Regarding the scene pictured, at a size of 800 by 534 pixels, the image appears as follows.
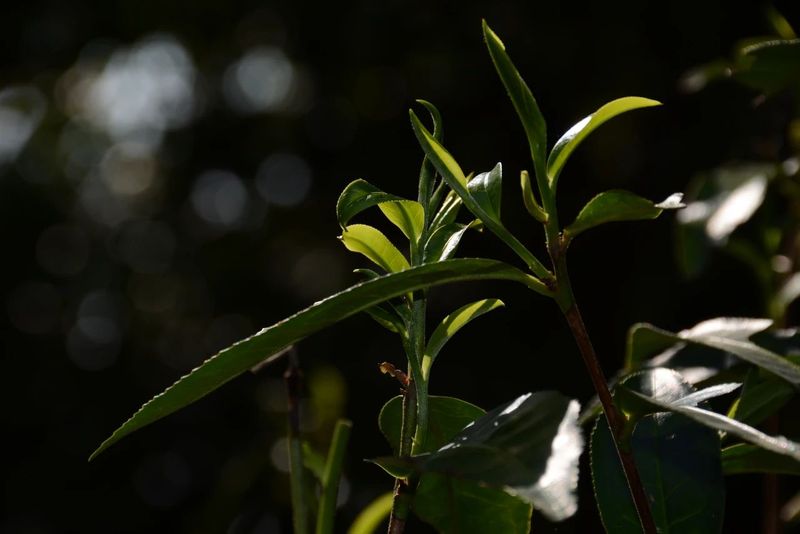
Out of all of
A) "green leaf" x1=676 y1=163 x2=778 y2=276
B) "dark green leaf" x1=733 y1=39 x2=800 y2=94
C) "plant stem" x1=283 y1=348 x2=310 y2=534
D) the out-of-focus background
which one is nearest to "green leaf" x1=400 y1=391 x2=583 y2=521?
"plant stem" x1=283 y1=348 x2=310 y2=534

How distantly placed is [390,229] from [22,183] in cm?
280

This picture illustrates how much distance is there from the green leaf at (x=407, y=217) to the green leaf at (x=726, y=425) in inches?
4.0

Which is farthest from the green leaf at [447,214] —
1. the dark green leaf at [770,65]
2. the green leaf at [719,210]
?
the green leaf at [719,210]

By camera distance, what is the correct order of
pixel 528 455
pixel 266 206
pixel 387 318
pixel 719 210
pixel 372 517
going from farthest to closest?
pixel 266 206 < pixel 719 210 < pixel 372 517 < pixel 387 318 < pixel 528 455

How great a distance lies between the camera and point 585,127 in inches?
15.2

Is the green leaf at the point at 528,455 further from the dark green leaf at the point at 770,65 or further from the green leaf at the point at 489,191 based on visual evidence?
the dark green leaf at the point at 770,65

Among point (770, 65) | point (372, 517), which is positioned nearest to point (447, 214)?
point (372, 517)

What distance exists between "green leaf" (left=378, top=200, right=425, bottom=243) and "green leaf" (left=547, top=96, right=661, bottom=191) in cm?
5

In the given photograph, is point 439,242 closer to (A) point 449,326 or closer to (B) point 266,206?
(A) point 449,326

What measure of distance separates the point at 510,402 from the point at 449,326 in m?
0.04

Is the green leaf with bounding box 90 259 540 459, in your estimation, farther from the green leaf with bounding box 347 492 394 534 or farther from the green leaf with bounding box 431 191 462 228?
the green leaf with bounding box 347 492 394 534

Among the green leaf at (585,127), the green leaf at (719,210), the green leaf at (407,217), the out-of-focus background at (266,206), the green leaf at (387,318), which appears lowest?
the out-of-focus background at (266,206)

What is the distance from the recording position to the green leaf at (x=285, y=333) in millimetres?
346

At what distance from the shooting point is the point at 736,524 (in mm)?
2146
